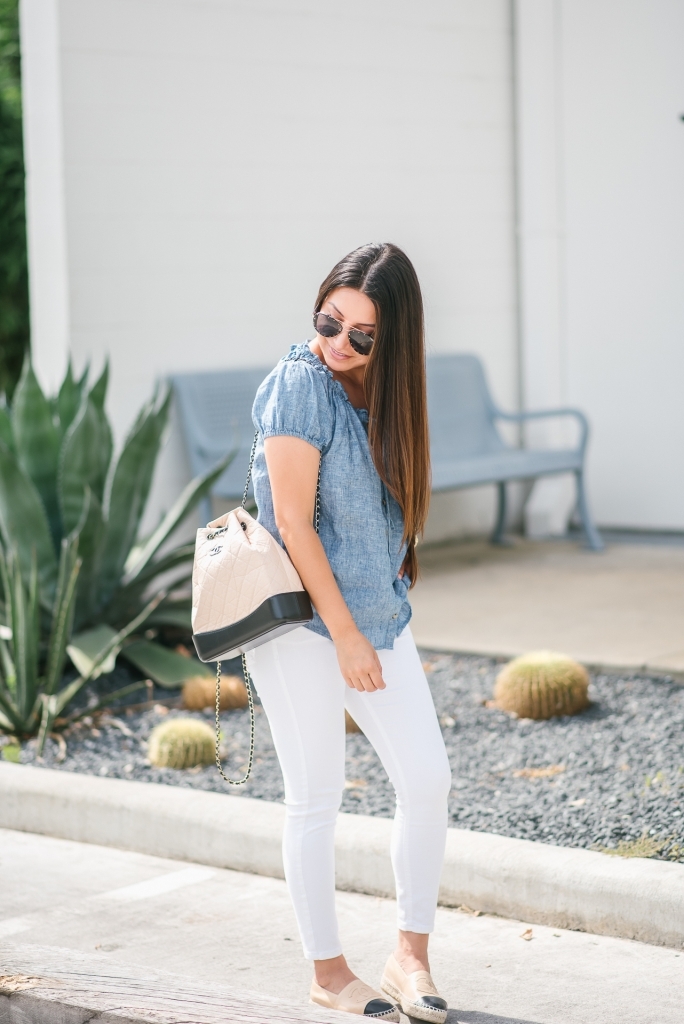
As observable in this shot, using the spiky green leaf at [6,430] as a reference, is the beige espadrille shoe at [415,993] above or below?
below

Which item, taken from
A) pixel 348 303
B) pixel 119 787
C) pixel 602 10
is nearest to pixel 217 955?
pixel 119 787

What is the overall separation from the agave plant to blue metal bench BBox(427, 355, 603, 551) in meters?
2.71

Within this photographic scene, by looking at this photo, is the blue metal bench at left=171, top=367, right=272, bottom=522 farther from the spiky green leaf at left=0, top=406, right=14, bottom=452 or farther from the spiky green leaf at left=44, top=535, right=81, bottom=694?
the spiky green leaf at left=44, top=535, right=81, bottom=694

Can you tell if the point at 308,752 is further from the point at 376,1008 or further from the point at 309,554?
the point at 376,1008

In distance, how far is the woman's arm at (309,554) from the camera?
2639mm

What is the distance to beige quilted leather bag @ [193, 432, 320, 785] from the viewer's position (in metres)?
2.61

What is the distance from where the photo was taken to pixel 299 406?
266cm

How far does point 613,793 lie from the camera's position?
3.91m

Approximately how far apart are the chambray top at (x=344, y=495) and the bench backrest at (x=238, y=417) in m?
3.96

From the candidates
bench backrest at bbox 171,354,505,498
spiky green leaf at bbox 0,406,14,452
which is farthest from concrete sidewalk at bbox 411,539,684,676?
spiky green leaf at bbox 0,406,14,452

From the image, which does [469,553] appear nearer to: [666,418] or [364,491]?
[666,418]

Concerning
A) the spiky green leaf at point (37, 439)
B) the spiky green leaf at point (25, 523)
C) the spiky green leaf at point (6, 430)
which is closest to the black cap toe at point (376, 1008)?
the spiky green leaf at point (25, 523)

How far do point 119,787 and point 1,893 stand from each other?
60 centimetres

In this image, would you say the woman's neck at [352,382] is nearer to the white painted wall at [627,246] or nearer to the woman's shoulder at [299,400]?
the woman's shoulder at [299,400]
